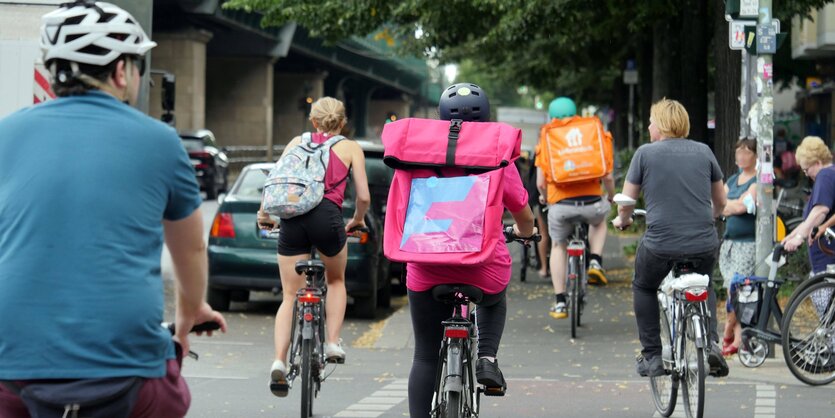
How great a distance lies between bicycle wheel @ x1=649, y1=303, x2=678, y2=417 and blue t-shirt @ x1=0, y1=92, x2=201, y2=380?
4.57 metres

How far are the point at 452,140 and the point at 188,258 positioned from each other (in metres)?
2.41

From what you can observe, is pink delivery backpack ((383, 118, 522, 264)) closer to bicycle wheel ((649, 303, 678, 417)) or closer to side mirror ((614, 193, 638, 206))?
side mirror ((614, 193, 638, 206))

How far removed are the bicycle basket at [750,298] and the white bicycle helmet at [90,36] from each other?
6843 mm

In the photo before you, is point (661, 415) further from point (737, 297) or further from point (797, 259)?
point (797, 259)

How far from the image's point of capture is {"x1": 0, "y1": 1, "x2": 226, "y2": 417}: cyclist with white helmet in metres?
3.20

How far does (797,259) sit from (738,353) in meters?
4.44

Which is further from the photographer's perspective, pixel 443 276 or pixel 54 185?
pixel 443 276

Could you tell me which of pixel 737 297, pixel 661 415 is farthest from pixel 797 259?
pixel 661 415

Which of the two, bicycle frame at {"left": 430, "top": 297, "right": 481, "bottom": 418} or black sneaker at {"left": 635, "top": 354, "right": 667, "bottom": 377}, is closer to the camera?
bicycle frame at {"left": 430, "top": 297, "right": 481, "bottom": 418}

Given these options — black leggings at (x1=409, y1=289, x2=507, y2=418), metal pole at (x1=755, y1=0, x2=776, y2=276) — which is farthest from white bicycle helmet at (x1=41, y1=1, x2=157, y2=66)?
metal pole at (x1=755, y1=0, x2=776, y2=276)

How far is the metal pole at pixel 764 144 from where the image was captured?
32.2 ft

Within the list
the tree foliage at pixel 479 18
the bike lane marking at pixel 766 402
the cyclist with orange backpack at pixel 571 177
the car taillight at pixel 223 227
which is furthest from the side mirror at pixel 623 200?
the tree foliage at pixel 479 18

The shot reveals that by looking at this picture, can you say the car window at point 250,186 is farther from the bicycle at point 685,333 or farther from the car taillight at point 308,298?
the bicycle at point 685,333

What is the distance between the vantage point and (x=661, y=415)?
780cm
